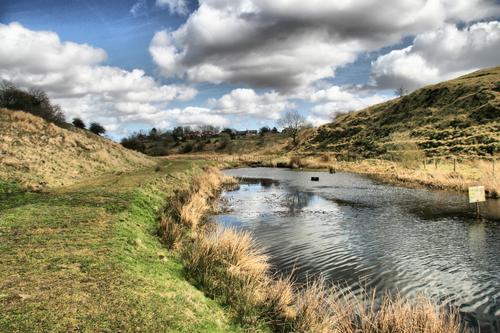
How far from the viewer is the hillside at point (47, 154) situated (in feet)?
70.7

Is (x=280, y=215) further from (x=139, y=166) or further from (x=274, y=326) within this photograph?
(x=139, y=166)

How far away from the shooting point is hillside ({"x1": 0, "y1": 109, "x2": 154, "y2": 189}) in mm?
21562

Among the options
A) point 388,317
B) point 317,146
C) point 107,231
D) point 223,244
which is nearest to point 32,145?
point 107,231

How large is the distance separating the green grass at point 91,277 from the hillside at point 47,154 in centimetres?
731

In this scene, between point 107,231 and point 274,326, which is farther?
point 107,231

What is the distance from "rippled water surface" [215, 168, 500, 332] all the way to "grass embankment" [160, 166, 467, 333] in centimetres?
148

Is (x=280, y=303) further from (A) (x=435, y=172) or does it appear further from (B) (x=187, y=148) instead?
(B) (x=187, y=148)

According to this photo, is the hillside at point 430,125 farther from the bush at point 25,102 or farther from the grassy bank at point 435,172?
the bush at point 25,102

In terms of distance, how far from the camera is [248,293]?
8680 millimetres

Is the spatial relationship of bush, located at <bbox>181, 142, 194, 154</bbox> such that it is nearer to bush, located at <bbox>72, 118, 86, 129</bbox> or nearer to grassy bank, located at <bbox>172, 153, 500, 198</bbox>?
grassy bank, located at <bbox>172, 153, 500, 198</bbox>

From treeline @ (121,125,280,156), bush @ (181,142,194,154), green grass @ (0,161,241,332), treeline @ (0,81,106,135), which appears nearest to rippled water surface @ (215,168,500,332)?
green grass @ (0,161,241,332)

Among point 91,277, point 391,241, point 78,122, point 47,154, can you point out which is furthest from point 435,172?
point 91,277

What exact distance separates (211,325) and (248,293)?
A: 1780 millimetres

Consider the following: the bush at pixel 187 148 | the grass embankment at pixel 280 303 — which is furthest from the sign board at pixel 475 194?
the bush at pixel 187 148
